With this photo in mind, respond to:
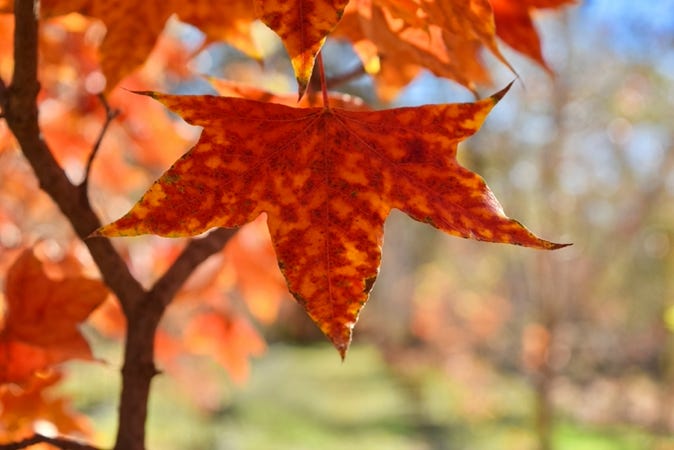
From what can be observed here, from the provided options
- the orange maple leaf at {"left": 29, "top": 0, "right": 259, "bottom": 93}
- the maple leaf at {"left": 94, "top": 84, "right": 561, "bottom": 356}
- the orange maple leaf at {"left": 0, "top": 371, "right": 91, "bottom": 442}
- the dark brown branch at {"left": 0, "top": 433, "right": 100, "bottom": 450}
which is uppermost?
the orange maple leaf at {"left": 29, "top": 0, "right": 259, "bottom": 93}

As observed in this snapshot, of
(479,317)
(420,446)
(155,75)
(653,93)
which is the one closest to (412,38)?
(155,75)

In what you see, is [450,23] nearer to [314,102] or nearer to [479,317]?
[314,102]

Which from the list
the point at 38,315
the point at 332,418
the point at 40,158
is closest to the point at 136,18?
the point at 40,158

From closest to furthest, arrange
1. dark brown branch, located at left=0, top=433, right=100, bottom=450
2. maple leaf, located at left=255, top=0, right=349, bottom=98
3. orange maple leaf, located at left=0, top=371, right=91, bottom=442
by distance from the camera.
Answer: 1. maple leaf, located at left=255, top=0, right=349, bottom=98
2. dark brown branch, located at left=0, top=433, right=100, bottom=450
3. orange maple leaf, located at left=0, top=371, right=91, bottom=442

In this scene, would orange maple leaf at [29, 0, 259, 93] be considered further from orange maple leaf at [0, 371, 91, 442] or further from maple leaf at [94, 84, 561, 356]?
orange maple leaf at [0, 371, 91, 442]

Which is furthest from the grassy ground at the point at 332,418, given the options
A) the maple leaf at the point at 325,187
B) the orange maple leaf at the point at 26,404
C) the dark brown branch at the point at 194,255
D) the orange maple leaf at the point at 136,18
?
the maple leaf at the point at 325,187

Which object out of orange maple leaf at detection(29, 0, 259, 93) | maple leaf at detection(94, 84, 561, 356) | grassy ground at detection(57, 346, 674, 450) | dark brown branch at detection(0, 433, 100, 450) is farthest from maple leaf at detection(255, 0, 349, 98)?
grassy ground at detection(57, 346, 674, 450)

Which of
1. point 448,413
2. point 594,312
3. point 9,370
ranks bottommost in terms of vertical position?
point 594,312
